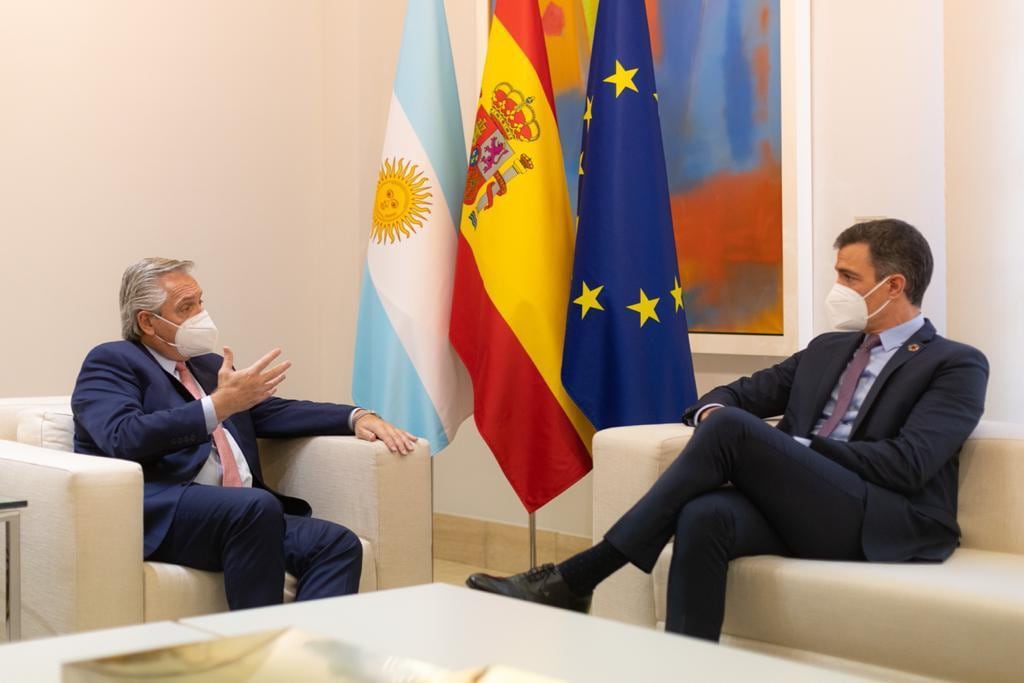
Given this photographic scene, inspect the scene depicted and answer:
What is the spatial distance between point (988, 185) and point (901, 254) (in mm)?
518

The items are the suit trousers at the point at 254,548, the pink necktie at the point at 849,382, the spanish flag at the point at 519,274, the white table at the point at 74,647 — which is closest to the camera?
the white table at the point at 74,647

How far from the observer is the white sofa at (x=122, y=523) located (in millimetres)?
2707

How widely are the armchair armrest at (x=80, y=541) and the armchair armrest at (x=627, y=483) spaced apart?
1.16m

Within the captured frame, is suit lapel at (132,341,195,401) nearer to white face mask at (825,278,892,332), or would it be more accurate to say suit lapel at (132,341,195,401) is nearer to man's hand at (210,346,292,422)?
man's hand at (210,346,292,422)

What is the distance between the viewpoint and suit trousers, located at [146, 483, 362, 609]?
2873 millimetres

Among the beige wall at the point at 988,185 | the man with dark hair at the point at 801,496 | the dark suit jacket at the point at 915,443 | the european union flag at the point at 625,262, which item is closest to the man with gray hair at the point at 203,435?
the man with dark hair at the point at 801,496

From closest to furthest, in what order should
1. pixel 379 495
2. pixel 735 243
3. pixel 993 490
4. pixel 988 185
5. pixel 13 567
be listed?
pixel 13 567 < pixel 993 490 < pixel 379 495 < pixel 988 185 < pixel 735 243

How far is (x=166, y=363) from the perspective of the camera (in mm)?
3287

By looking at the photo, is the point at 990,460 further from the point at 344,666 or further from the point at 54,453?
the point at 54,453

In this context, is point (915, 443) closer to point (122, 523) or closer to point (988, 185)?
point (988, 185)

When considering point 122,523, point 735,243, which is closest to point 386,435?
point 122,523

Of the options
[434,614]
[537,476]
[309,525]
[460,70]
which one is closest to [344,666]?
[434,614]

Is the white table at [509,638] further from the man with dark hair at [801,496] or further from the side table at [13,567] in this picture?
the side table at [13,567]

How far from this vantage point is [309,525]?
307 centimetres
